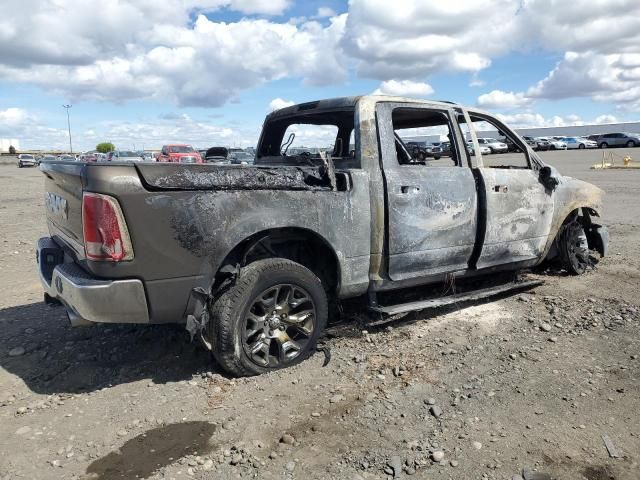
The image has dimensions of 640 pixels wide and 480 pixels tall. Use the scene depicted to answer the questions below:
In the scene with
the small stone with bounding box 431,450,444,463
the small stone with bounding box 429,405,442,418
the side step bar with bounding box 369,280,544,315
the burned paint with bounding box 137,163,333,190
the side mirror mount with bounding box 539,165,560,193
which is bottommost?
the small stone with bounding box 431,450,444,463

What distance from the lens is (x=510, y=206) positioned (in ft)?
16.2

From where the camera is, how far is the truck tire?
3.48 metres

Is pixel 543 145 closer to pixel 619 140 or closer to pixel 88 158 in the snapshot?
pixel 619 140

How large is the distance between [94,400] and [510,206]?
12.5 ft

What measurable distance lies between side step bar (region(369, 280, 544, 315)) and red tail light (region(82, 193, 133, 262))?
1983 millimetres

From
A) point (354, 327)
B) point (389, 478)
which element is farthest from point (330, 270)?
point (389, 478)

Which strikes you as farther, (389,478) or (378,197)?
(378,197)

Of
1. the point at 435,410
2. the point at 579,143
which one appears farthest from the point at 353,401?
the point at 579,143

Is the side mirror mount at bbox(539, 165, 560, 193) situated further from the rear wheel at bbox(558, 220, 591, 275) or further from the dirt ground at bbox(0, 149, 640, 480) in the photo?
the dirt ground at bbox(0, 149, 640, 480)

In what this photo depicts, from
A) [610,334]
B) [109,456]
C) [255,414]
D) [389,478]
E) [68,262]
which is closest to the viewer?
[389,478]

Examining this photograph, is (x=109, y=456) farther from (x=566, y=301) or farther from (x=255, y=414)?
(x=566, y=301)

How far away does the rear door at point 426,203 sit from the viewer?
13.6ft

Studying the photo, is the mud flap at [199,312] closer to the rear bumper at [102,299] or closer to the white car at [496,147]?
the rear bumper at [102,299]

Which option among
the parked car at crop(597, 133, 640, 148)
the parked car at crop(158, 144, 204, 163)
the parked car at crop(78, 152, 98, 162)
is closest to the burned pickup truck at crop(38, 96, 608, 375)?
the parked car at crop(78, 152, 98, 162)
